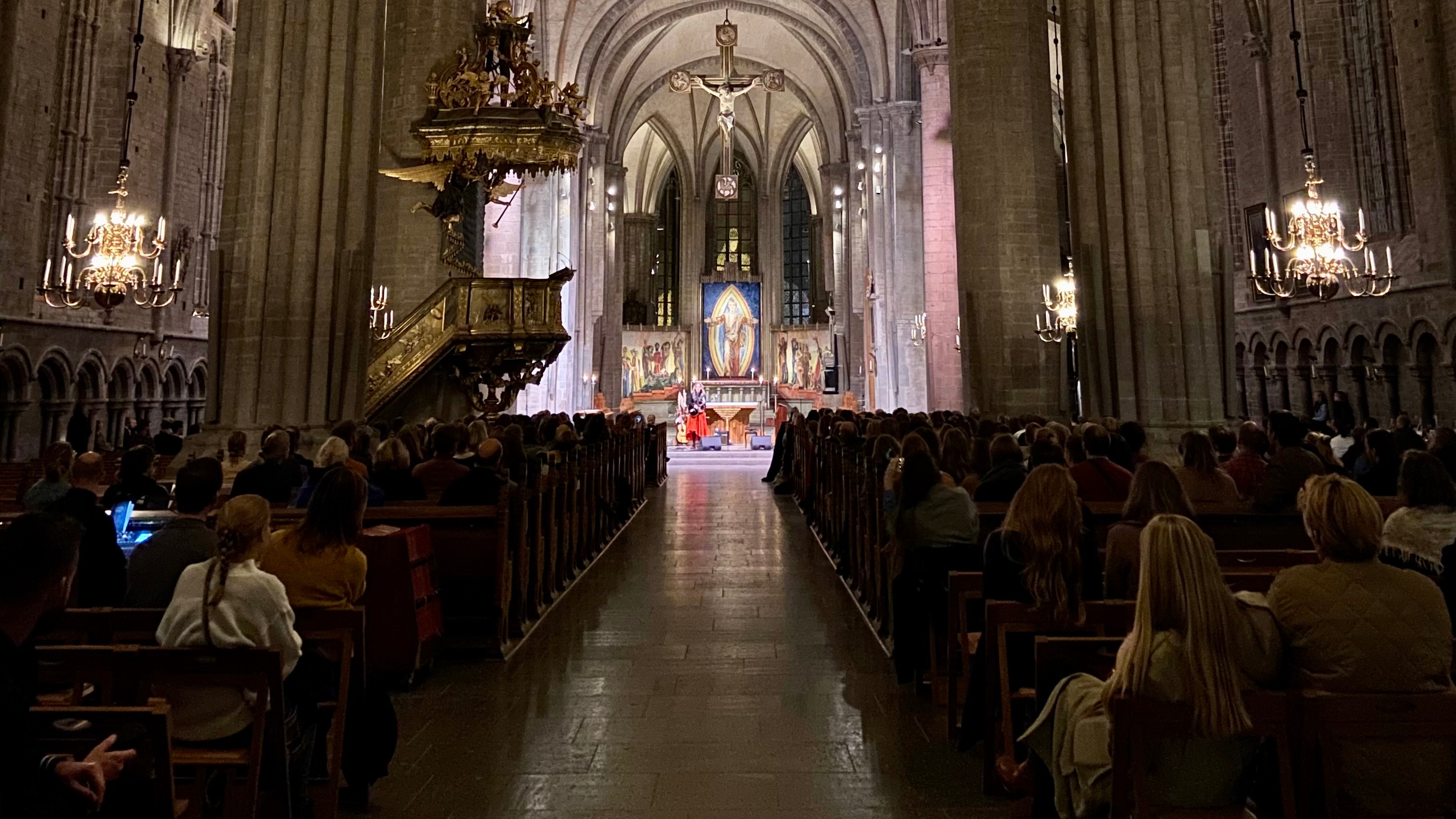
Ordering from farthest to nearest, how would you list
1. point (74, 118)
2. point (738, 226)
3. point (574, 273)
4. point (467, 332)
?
point (738, 226)
point (74, 118)
point (574, 273)
point (467, 332)

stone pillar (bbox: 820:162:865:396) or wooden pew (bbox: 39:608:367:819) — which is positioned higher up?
stone pillar (bbox: 820:162:865:396)

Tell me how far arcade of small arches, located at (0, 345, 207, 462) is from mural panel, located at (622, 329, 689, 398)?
62.7 feet

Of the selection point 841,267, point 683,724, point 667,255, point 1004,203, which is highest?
point 667,255

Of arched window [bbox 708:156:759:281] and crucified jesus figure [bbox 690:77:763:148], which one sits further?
arched window [bbox 708:156:759:281]

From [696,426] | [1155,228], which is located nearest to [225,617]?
[1155,228]

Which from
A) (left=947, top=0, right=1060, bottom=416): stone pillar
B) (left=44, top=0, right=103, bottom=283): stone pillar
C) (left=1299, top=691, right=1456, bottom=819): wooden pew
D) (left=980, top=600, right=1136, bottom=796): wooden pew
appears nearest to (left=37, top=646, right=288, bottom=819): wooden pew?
(left=980, top=600, right=1136, bottom=796): wooden pew

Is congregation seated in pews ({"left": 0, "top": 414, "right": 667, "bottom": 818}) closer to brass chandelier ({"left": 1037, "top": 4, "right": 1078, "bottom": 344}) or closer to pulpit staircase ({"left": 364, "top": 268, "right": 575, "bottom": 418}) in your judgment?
pulpit staircase ({"left": 364, "top": 268, "right": 575, "bottom": 418})

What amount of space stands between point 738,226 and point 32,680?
Answer: 38.9 metres

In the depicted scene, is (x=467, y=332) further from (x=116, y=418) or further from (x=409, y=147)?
(x=116, y=418)

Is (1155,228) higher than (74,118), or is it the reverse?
(74,118)

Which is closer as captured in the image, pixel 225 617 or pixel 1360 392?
pixel 225 617

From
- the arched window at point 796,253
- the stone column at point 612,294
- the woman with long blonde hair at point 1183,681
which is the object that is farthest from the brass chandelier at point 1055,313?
the arched window at point 796,253

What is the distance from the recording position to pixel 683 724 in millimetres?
3508

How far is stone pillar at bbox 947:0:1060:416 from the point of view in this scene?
10992mm
